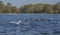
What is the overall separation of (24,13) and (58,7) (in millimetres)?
8498

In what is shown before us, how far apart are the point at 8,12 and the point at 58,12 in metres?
11.4

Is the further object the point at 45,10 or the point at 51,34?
the point at 45,10

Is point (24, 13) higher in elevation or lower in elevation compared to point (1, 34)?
higher

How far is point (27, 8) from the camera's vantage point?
58.4 metres

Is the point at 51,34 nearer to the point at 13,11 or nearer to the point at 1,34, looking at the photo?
the point at 1,34

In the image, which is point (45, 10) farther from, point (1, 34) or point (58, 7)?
point (1, 34)

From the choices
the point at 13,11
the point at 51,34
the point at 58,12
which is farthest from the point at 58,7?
the point at 51,34

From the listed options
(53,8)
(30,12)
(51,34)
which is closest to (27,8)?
(30,12)

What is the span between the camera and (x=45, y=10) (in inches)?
2232

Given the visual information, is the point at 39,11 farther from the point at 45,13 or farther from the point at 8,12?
the point at 8,12

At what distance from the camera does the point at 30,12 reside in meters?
58.0

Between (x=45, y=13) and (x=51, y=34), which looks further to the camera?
(x=45, y=13)

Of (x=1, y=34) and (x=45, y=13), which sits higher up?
(x=45, y=13)

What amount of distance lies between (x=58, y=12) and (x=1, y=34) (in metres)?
41.7
